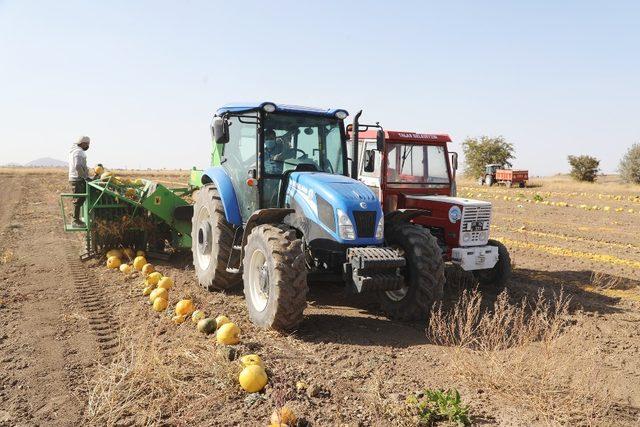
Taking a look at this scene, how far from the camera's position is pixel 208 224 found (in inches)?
292

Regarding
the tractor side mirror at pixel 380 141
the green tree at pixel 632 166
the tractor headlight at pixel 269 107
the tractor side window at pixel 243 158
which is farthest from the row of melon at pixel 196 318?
the green tree at pixel 632 166

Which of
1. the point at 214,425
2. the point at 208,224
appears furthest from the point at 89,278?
the point at 214,425

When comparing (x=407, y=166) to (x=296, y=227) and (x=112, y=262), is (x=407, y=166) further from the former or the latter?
(x=112, y=262)

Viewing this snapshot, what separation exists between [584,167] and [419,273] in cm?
4222

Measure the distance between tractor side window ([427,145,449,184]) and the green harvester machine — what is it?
4222 mm

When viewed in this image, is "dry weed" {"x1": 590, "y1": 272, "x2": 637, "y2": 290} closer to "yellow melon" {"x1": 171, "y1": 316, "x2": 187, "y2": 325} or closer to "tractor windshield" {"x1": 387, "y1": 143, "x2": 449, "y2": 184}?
"tractor windshield" {"x1": 387, "y1": 143, "x2": 449, "y2": 184}

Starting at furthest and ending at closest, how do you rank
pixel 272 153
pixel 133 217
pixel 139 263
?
1. pixel 133 217
2. pixel 139 263
3. pixel 272 153

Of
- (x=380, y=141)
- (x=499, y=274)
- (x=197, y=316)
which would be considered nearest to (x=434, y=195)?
(x=499, y=274)

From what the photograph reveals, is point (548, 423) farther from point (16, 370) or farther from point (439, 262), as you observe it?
point (16, 370)

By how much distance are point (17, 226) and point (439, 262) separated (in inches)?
470

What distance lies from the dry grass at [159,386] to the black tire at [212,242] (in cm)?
223

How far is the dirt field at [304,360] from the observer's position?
3896 millimetres

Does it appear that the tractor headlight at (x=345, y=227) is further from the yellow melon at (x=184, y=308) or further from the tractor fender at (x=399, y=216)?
the yellow melon at (x=184, y=308)

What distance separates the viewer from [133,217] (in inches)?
358
